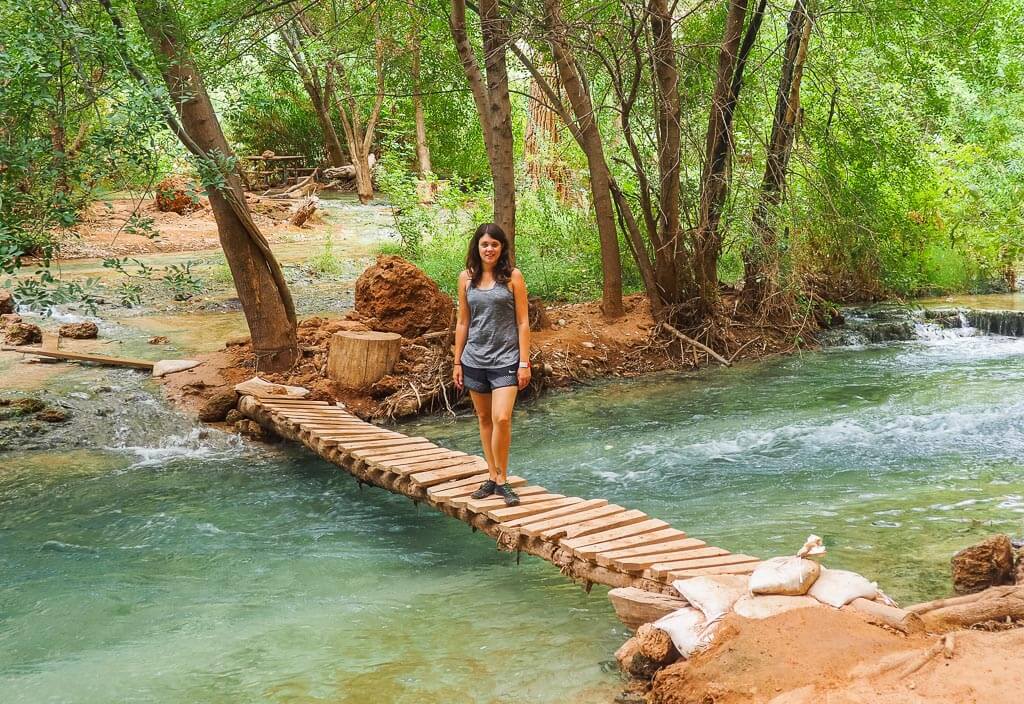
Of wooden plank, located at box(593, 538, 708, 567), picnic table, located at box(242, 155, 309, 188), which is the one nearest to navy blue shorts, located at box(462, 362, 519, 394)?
wooden plank, located at box(593, 538, 708, 567)

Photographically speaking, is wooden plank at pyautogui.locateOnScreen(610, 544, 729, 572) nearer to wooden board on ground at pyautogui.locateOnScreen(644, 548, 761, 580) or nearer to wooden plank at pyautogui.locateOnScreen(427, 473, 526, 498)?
wooden board on ground at pyautogui.locateOnScreen(644, 548, 761, 580)

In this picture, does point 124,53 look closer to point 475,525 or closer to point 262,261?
point 262,261

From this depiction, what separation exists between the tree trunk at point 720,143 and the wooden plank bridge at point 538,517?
4883 millimetres

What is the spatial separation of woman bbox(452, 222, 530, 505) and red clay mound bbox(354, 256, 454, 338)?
493 centimetres

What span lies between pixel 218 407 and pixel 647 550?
555 centimetres

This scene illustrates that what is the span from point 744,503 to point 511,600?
208cm

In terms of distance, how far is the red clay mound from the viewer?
1059 cm

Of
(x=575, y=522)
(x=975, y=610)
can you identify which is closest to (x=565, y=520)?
(x=575, y=522)

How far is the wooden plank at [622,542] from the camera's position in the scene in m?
4.75

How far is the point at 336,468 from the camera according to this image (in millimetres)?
8133

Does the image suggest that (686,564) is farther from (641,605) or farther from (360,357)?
(360,357)

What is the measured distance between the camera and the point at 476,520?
18.4 feet

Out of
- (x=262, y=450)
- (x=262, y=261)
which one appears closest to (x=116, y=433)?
(x=262, y=450)

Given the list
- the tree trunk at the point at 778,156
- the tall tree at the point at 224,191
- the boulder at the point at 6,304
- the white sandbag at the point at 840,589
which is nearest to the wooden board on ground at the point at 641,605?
the white sandbag at the point at 840,589
